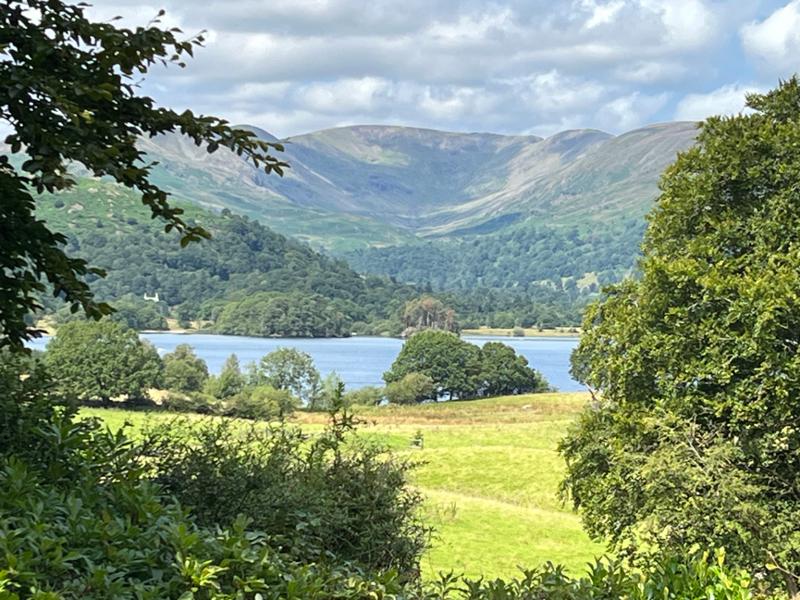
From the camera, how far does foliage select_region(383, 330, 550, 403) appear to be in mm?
114562

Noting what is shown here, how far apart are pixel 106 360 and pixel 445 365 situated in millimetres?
61141

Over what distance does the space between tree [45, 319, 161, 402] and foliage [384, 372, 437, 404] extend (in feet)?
155

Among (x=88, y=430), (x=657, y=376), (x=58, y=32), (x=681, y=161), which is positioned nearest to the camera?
(x=58, y=32)

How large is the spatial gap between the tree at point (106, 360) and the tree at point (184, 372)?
9.83m

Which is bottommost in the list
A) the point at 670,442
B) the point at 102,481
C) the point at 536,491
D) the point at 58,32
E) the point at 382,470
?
the point at 536,491

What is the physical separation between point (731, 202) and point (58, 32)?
1511 centimetres

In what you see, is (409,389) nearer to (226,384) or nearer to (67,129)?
(226,384)

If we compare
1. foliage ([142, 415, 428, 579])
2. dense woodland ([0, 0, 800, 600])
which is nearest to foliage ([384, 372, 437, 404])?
dense woodland ([0, 0, 800, 600])

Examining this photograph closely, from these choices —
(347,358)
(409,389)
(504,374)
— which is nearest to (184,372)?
(409,389)

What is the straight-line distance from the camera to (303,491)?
7.97m

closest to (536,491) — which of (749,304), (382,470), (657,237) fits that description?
(657,237)

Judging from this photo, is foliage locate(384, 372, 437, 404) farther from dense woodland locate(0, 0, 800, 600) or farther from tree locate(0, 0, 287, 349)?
tree locate(0, 0, 287, 349)

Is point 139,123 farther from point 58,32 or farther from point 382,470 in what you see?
point 382,470

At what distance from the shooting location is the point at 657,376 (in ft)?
57.3
